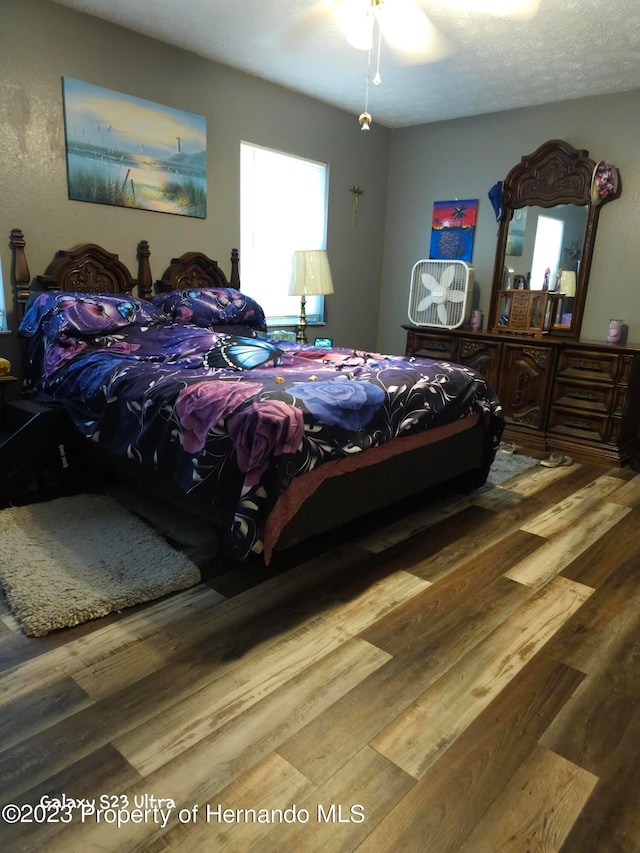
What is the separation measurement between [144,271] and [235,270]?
73 cm

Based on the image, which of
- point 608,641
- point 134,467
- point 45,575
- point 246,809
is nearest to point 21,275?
point 134,467

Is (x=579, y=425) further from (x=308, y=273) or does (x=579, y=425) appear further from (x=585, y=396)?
(x=308, y=273)

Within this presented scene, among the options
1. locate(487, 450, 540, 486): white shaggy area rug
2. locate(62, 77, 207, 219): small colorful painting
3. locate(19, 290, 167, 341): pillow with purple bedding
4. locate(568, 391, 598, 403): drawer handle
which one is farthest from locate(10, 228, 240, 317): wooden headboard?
locate(568, 391, 598, 403): drawer handle

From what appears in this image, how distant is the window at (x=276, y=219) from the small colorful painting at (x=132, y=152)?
0.43m

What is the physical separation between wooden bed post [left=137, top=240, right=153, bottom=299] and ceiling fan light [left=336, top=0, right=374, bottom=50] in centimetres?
167

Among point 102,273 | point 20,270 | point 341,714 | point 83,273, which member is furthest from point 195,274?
point 341,714

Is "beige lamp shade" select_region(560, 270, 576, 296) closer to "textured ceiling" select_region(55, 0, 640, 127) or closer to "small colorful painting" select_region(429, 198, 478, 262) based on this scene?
"small colorful painting" select_region(429, 198, 478, 262)

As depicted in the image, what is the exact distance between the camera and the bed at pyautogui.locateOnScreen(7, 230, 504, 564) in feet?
6.22

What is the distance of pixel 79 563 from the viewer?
2082 mm

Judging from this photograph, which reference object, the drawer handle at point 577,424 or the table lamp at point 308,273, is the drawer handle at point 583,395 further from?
the table lamp at point 308,273

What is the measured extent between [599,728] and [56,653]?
5.07 ft

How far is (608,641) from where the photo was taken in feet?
6.00

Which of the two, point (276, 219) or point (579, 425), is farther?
point (276, 219)

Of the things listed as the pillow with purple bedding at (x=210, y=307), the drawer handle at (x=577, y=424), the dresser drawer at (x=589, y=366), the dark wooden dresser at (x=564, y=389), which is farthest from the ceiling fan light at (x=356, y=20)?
the drawer handle at (x=577, y=424)
